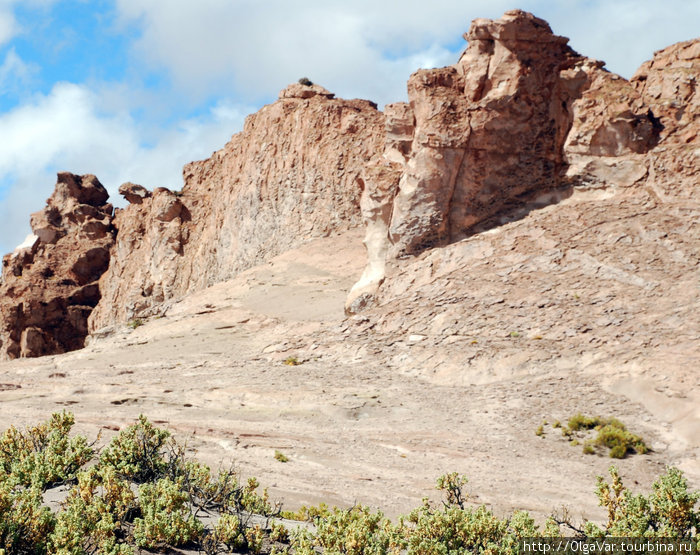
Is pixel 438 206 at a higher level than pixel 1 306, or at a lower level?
higher

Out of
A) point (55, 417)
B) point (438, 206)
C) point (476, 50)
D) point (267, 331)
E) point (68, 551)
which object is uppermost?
point (476, 50)

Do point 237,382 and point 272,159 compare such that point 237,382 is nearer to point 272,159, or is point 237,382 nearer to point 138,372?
point 138,372

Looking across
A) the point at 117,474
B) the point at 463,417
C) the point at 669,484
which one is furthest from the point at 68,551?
the point at 463,417

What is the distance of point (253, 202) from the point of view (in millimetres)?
51719

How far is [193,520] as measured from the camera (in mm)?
10469

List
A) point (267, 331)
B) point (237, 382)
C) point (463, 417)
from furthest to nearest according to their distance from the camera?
point (267, 331) < point (237, 382) < point (463, 417)

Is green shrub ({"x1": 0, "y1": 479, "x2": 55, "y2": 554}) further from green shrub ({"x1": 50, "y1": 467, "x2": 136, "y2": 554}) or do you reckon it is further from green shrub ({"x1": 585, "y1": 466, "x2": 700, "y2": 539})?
green shrub ({"x1": 585, "y1": 466, "x2": 700, "y2": 539})

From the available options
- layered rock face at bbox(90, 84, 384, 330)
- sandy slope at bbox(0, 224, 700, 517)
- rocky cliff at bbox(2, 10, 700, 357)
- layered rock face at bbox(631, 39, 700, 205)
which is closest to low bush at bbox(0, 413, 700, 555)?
sandy slope at bbox(0, 224, 700, 517)

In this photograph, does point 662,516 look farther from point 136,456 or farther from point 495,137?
point 495,137

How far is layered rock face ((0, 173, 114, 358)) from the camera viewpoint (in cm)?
6281

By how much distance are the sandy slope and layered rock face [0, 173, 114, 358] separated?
100 feet

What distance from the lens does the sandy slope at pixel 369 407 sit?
16.8 m

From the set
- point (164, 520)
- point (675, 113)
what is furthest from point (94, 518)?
point (675, 113)

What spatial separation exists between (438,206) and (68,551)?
2675 cm
